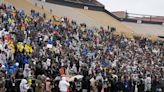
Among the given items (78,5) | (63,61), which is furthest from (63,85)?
(78,5)

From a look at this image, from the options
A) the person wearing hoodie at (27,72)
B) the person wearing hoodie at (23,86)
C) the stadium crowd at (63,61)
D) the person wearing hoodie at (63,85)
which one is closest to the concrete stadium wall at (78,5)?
the stadium crowd at (63,61)

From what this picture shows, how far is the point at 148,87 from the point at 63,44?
6.11 metres

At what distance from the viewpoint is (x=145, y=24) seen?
67250mm

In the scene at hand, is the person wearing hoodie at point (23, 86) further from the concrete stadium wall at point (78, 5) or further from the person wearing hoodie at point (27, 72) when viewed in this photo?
the concrete stadium wall at point (78, 5)

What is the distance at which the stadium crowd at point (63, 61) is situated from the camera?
79.1ft

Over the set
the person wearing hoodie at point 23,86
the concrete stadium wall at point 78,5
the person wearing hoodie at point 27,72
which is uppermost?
the person wearing hoodie at point 27,72

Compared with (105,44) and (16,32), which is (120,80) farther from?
(105,44)

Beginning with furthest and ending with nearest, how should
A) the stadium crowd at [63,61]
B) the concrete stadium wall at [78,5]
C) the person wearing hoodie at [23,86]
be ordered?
the concrete stadium wall at [78,5]
the stadium crowd at [63,61]
the person wearing hoodie at [23,86]

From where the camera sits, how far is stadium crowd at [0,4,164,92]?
79.1 ft

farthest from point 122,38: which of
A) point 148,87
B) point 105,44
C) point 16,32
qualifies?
point 16,32

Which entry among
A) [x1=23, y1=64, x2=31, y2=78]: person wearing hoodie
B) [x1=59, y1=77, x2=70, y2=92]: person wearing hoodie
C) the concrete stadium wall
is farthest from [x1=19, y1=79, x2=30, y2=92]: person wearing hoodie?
the concrete stadium wall

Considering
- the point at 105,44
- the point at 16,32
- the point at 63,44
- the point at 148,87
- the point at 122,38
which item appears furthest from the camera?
the point at 122,38

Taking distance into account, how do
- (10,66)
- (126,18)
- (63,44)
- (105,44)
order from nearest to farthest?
(10,66) < (63,44) < (105,44) < (126,18)

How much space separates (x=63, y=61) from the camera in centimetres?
2961
